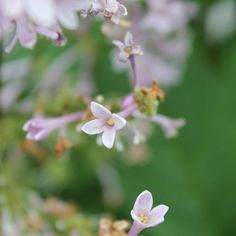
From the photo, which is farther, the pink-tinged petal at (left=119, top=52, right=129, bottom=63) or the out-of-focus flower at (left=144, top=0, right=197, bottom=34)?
the out-of-focus flower at (left=144, top=0, right=197, bottom=34)

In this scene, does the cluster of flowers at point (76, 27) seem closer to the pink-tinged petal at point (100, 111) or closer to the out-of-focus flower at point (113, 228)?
the pink-tinged petal at point (100, 111)

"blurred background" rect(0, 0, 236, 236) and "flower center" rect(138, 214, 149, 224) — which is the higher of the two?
"blurred background" rect(0, 0, 236, 236)

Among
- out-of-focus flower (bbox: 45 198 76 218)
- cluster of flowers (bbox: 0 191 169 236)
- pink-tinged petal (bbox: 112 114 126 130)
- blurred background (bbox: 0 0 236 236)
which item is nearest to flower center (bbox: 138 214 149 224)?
pink-tinged petal (bbox: 112 114 126 130)

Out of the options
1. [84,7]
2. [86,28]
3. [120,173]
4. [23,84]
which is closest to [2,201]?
[23,84]

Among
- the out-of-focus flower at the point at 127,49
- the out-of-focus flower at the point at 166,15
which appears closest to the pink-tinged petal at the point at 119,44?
the out-of-focus flower at the point at 127,49

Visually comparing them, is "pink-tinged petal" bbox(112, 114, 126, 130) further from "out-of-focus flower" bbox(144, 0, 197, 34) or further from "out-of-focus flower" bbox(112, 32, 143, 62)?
"out-of-focus flower" bbox(144, 0, 197, 34)

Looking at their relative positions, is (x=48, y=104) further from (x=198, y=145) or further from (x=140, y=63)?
(x=198, y=145)

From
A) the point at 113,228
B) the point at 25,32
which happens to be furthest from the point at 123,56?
the point at 113,228
